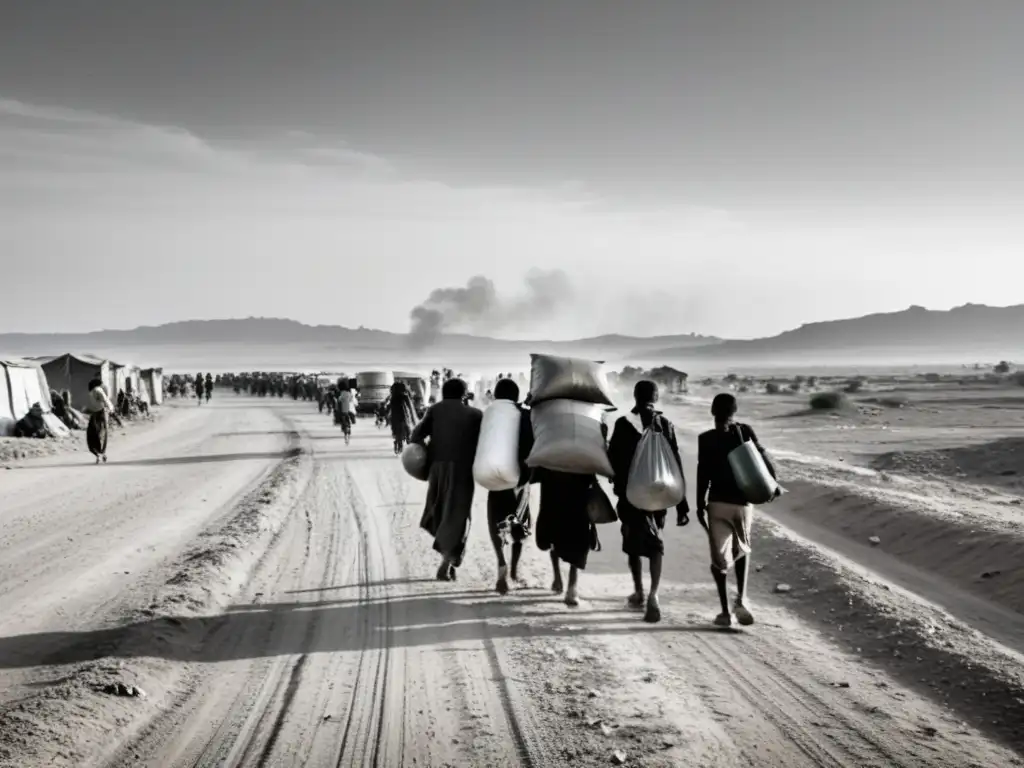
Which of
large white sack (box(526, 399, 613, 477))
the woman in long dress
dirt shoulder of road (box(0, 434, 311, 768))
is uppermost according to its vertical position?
large white sack (box(526, 399, 613, 477))

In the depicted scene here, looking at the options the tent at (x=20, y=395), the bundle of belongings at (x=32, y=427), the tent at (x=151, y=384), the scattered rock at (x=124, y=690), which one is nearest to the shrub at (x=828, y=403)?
the tent at (x=20, y=395)

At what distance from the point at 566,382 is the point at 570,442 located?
1.92ft

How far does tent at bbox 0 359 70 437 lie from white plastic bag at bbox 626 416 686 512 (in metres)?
23.8

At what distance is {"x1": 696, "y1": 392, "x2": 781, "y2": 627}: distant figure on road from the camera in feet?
22.5

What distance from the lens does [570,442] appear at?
7.28 metres

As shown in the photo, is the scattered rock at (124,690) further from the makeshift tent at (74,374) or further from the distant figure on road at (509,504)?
the makeshift tent at (74,374)

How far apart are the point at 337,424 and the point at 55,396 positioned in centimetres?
947

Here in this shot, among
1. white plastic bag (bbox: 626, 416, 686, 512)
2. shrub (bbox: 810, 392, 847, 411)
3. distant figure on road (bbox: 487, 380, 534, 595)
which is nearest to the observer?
white plastic bag (bbox: 626, 416, 686, 512)

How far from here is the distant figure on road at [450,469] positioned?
7.97m

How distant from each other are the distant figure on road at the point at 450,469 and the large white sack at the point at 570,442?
81 centimetres

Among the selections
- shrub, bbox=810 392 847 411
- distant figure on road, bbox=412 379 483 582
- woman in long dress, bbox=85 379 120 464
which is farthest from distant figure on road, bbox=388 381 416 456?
shrub, bbox=810 392 847 411

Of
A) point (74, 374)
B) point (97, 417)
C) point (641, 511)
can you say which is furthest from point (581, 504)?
point (74, 374)

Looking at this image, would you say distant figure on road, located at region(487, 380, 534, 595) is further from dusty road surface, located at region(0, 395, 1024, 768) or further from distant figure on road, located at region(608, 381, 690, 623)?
distant figure on road, located at region(608, 381, 690, 623)

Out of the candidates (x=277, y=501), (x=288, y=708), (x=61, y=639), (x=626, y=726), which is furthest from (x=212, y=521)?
(x=626, y=726)
